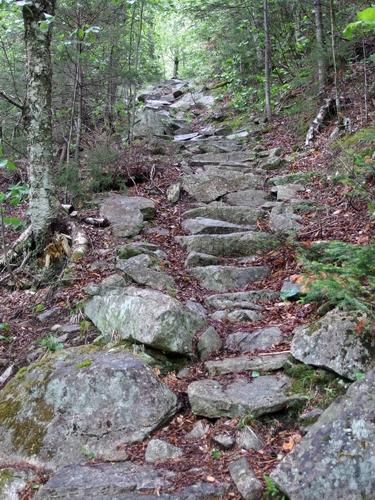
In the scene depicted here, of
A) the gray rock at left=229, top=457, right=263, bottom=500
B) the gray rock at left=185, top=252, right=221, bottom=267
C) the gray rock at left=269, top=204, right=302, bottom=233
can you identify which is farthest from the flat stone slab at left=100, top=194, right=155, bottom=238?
the gray rock at left=229, top=457, right=263, bottom=500

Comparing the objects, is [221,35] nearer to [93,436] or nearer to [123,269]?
[123,269]

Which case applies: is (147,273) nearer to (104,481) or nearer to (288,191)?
(104,481)

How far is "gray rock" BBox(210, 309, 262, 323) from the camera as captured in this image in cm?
448

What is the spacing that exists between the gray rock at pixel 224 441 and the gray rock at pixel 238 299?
179 centimetres

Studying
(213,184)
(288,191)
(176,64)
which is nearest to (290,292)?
(288,191)

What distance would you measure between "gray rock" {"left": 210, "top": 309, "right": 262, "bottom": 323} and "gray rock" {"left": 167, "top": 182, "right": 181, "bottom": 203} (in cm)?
392

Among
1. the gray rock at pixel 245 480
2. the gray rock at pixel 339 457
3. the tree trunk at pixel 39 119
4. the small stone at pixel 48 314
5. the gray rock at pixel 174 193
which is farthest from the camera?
the gray rock at pixel 174 193

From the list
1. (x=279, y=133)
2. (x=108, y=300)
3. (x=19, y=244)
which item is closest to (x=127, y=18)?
(x=279, y=133)

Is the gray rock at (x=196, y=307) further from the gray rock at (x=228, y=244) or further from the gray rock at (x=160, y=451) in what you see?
the gray rock at (x=160, y=451)

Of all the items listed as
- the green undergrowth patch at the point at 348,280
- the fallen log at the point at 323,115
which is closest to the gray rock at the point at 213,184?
the fallen log at the point at 323,115

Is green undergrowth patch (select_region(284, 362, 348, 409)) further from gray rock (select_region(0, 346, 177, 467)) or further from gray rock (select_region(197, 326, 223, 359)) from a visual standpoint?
gray rock (select_region(0, 346, 177, 467))

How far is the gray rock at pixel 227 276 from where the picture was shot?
17.4ft

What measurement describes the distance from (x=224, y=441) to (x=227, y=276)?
2.52m

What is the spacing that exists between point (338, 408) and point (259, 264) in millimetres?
3005
